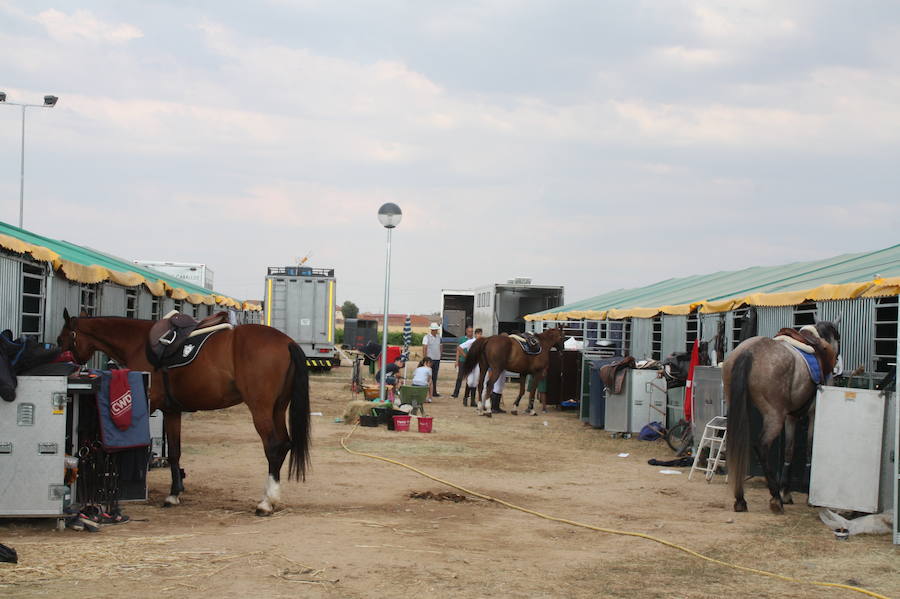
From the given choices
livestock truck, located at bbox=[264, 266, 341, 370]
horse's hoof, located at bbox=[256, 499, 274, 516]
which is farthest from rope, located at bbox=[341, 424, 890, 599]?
livestock truck, located at bbox=[264, 266, 341, 370]

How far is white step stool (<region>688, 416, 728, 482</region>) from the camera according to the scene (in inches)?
428

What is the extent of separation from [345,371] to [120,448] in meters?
27.3

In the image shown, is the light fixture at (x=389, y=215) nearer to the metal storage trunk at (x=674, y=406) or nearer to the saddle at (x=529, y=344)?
the saddle at (x=529, y=344)

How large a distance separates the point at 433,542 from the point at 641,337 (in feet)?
41.4

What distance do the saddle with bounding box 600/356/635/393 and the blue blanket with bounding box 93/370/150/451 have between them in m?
9.70

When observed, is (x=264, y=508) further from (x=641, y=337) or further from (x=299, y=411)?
(x=641, y=337)

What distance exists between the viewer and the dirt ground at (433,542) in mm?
5660

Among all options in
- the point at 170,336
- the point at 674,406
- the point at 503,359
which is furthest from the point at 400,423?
the point at 170,336

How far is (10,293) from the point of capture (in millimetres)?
8812

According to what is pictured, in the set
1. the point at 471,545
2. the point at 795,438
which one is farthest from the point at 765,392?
the point at 471,545

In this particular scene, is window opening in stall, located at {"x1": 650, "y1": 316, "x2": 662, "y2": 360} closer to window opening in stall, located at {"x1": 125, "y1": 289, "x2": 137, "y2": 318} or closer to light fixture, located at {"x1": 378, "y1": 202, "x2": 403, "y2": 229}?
light fixture, located at {"x1": 378, "y1": 202, "x2": 403, "y2": 229}

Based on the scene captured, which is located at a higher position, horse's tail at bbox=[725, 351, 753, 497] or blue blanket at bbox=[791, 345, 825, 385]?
blue blanket at bbox=[791, 345, 825, 385]

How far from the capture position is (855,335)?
10438 millimetres

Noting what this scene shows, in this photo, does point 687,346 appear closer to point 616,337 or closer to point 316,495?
point 616,337
